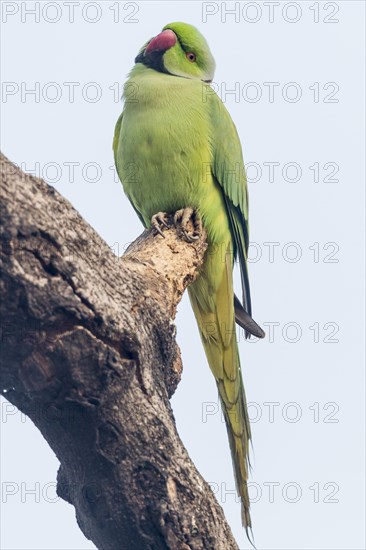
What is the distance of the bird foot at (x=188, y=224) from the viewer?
4.88 metres

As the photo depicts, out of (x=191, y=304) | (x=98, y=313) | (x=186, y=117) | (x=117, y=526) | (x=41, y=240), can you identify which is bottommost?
(x=117, y=526)

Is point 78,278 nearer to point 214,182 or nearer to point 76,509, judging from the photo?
point 76,509

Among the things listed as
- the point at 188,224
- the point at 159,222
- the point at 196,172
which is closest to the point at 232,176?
the point at 196,172

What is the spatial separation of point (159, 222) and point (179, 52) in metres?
1.45

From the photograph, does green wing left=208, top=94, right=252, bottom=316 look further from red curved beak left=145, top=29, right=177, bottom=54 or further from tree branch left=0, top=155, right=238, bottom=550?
tree branch left=0, top=155, right=238, bottom=550

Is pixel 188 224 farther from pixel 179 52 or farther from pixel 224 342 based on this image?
pixel 179 52

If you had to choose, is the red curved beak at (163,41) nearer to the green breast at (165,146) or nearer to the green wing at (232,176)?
the green breast at (165,146)

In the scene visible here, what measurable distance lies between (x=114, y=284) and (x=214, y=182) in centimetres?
210

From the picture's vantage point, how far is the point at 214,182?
17.3 ft

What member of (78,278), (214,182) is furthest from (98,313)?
(214,182)

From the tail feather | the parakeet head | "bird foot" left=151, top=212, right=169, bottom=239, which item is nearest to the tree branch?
"bird foot" left=151, top=212, right=169, bottom=239

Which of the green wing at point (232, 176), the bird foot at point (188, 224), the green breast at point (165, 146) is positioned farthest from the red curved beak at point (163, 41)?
the bird foot at point (188, 224)

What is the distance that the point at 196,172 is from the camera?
200 inches

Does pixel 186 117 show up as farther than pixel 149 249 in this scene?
Yes
